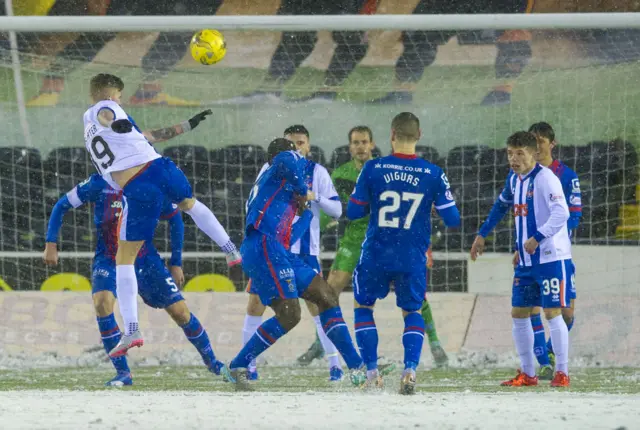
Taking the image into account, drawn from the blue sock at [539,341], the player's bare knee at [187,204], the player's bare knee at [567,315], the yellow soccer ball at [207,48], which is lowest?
the blue sock at [539,341]

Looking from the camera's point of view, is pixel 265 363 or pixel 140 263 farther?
pixel 265 363

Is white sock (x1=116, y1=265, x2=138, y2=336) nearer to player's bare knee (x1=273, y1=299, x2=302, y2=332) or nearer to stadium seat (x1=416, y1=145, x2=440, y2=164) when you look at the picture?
player's bare knee (x1=273, y1=299, x2=302, y2=332)

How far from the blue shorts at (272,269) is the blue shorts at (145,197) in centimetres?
63

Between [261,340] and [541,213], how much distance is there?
2171mm

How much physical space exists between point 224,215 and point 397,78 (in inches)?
94.4

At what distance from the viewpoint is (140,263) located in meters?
7.93

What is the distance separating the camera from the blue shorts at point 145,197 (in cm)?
735

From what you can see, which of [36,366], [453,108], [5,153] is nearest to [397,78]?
[453,108]

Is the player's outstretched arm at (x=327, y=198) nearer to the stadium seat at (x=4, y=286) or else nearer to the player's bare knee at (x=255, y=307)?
the player's bare knee at (x=255, y=307)

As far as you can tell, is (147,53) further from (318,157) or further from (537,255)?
(537,255)

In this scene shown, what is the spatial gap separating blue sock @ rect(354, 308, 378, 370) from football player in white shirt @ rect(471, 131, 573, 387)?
1262 millimetres

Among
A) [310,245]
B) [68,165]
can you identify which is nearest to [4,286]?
[68,165]

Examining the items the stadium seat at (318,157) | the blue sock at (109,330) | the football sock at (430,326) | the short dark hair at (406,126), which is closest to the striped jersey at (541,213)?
the short dark hair at (406,126)

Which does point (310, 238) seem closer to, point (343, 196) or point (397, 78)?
point (343, 196)
